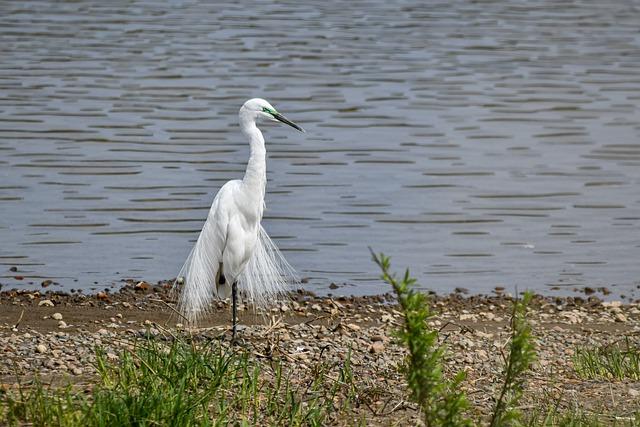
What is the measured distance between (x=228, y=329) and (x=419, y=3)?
24682 mm

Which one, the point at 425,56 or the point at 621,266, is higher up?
the point at 425,56

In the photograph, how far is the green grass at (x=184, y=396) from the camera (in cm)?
558

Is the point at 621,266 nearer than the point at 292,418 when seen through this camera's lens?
No

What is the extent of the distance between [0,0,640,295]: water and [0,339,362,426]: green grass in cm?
415

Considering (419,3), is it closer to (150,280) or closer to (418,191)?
(418,191)

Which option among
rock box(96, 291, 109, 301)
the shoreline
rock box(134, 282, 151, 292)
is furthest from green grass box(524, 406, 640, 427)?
rock box(134, 282, 151, 292)

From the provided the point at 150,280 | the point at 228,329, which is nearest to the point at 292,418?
the point at 228,329

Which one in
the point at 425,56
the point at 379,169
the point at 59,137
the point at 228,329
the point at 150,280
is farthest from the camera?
the point at 425,56

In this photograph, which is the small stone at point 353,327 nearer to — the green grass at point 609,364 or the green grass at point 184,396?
the green grass at point 609,364

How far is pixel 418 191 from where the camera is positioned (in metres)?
14.2

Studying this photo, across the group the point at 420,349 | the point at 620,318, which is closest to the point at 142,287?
the point at 620,318

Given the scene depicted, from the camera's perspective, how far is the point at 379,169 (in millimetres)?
15133

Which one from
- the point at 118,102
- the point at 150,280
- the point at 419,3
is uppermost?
the point at 419,3

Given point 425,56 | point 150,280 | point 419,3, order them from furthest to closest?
point 419,3, point 425,56, point 150,280
